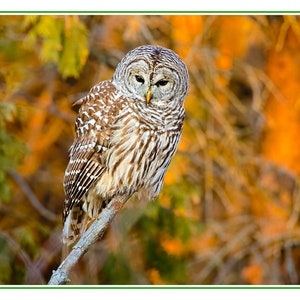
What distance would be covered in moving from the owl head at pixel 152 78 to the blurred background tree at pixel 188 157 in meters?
1.85

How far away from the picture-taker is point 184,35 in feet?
18.6

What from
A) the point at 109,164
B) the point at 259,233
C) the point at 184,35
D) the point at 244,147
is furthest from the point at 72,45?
the point at 259,233

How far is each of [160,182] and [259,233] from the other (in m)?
3.13

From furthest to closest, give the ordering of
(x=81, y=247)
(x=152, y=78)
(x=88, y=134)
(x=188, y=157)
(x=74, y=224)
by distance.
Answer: (x=188, y=157) < (x=88, y=134) < (x=74, y=224) < (x=152, y=78) < (x=81, y=247)

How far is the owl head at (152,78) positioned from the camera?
8.80 feet

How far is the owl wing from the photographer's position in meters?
3.08

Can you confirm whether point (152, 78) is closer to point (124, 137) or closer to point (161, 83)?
point (161, 83)

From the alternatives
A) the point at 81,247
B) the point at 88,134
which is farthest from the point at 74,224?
the point at 81,247

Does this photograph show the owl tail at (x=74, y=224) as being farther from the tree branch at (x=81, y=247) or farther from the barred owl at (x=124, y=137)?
the tree branch at (x=81, y=247)

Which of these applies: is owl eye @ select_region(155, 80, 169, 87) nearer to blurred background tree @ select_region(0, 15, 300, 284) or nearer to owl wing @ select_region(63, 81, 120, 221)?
owl wing @ select_region(63, 81, 120, 221)

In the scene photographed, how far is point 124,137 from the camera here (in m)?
3.21

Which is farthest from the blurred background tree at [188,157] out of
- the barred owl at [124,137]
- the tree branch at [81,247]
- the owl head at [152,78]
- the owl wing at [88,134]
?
the tree branch at [81,247]

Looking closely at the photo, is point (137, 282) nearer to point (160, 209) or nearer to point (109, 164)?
point (160, 209)

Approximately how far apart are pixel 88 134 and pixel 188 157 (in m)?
2.70
